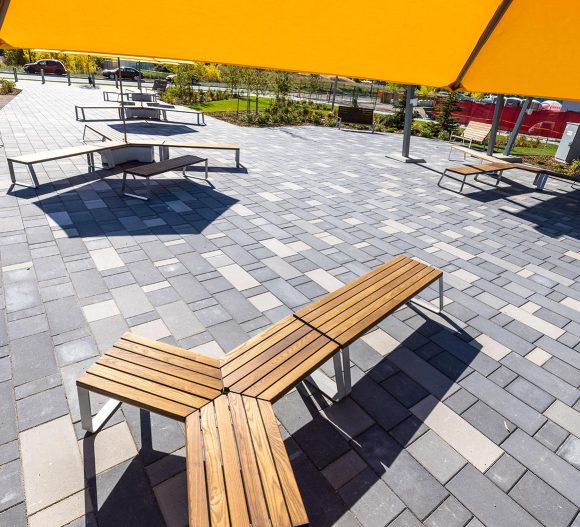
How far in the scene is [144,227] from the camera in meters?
5.85

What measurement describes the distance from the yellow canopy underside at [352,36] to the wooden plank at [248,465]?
1.80 meters

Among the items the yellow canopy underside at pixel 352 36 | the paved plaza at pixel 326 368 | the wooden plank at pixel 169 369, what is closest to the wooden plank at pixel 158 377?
the wooden plank at pixel 169 369

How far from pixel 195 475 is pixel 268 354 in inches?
38.9

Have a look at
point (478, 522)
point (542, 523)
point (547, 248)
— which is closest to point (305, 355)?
point (478, 522)

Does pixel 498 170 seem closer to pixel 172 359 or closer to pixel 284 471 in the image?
pixel 172 359

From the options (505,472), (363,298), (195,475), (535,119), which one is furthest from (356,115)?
(195,475)

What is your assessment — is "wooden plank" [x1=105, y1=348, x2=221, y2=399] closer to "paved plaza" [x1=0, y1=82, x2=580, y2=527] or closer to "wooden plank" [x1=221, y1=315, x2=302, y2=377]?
"wooden plank" [x1=221, y1=315, x2=302, y2=377]

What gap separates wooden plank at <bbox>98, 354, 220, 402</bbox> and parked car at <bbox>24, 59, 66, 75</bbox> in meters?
37.8

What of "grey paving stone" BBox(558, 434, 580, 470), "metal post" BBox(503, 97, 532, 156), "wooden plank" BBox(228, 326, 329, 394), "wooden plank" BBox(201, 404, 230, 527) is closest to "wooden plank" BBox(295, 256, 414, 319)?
"wooden plank" BBox(228, 326, 329, 394)

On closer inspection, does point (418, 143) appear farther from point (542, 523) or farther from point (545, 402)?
point (542, 523)

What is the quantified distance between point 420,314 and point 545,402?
1410 mm

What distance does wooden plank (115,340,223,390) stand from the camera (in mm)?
2482

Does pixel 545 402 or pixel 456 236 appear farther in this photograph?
pixel 456 236

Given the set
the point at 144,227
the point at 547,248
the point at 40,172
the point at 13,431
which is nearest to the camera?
the point at 13,431
